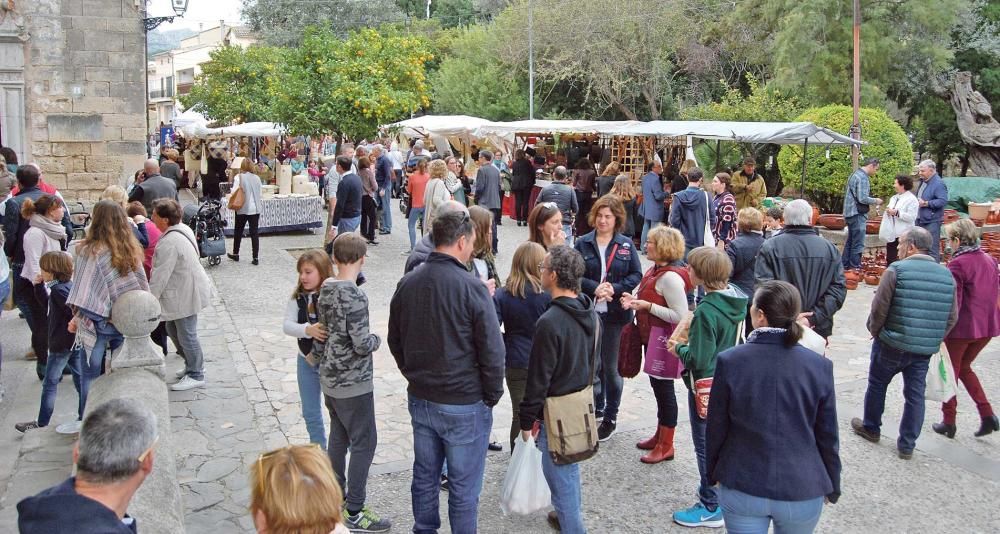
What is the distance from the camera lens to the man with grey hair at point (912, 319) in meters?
5.66

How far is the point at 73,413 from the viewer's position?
6480 millimetres

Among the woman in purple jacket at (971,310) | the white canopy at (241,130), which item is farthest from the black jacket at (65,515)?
the white canopy at (241,130)

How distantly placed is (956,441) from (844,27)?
58.1 ft

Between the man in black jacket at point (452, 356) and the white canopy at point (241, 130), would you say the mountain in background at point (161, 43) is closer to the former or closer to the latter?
the white canopy at point (241, 130)

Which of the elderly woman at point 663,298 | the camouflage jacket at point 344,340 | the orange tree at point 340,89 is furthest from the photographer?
the orange tree at point 340,89

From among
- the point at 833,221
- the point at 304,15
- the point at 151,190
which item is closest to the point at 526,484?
the point at 151,190

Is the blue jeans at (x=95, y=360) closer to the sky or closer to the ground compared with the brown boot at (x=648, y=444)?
closer to the sky

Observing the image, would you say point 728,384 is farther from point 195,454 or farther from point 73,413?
point 73,413

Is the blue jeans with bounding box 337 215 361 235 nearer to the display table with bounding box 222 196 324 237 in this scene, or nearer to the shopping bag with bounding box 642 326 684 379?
the display table with bounding box 222 196 324 237

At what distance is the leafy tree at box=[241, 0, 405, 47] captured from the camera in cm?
4100

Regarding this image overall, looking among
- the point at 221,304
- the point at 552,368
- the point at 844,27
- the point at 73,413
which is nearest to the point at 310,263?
the point at 552,368

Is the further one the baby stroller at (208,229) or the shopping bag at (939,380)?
the baby stroller at (208,229)

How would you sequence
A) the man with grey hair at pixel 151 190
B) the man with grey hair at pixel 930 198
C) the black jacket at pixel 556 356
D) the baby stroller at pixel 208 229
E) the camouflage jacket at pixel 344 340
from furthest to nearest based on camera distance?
the baby stroller at pixel 208 229, the man with grey hair at pixel 930 198, the man with grey hair at pixel 151 190, the camouflage jacket at pixel 344 340, the black jacket at pixel 556 356

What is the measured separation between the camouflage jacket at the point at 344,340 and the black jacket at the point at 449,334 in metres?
0.45
